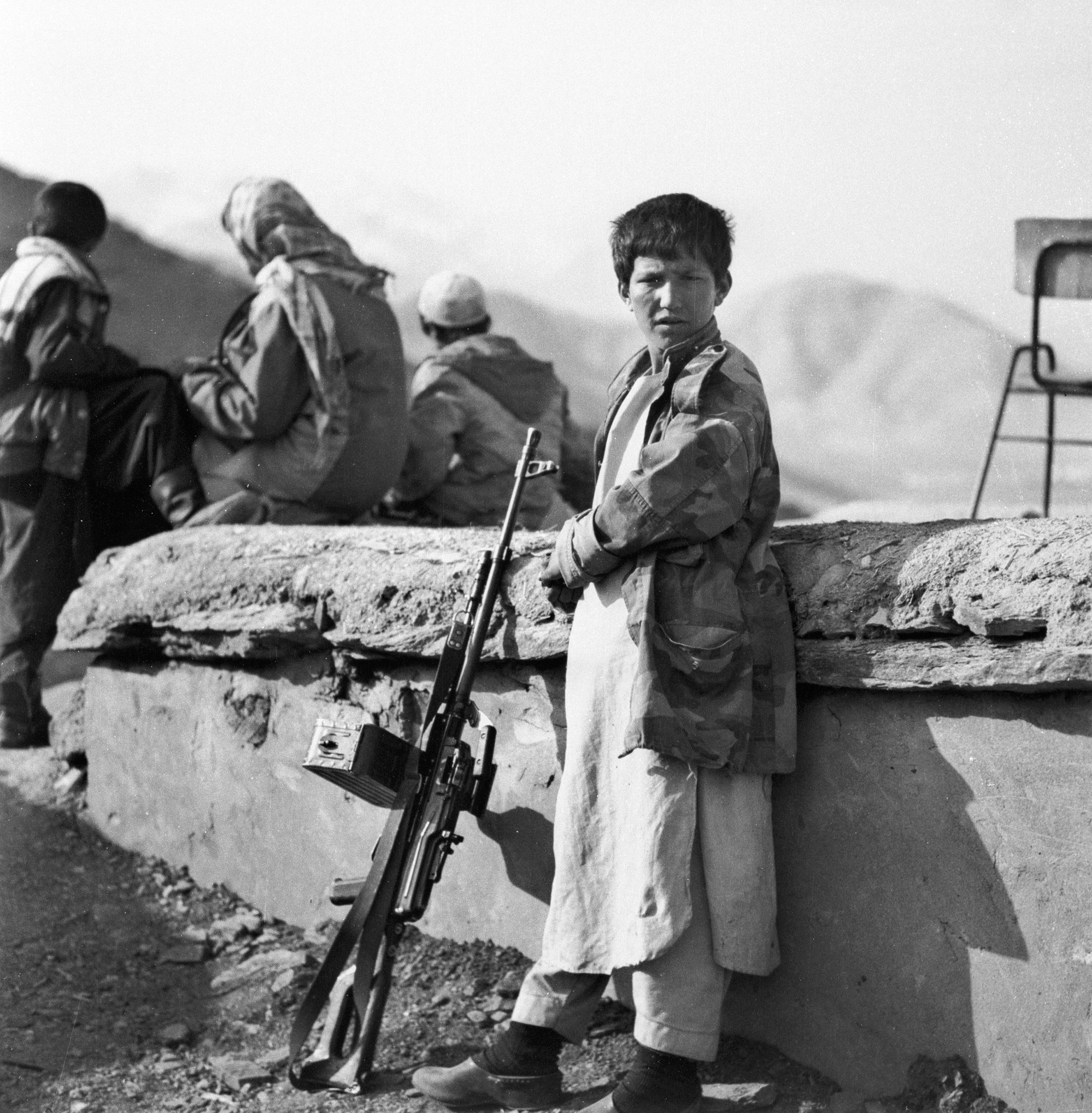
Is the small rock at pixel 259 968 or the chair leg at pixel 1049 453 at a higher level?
the chair leg at pixel 1049 453

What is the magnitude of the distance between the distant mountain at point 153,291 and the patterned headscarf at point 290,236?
1790 mm

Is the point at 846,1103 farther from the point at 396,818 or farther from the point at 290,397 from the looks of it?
the point at 290,397

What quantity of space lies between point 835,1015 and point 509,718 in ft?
2.80

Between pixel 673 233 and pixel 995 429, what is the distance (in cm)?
291

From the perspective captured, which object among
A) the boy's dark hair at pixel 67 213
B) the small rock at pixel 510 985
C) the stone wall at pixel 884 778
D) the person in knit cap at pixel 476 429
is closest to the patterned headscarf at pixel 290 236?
the boy's dark hair at pixel 67 213

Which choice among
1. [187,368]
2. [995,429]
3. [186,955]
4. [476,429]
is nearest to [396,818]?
[186,955]

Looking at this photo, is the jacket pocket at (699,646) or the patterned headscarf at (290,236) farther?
the patterned headscarf at (290,236)

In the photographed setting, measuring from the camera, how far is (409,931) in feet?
10.6

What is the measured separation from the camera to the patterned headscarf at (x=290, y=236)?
4.46 m

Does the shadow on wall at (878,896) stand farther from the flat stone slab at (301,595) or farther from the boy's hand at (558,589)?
the flat stone slab at (301,595)

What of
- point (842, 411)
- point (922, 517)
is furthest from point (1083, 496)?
point (842, 411)

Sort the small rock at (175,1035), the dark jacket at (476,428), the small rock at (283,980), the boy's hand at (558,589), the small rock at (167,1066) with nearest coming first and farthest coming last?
the boy's hand at (558,589) < the small rock at (167,1066) < the small rock at (175,1035) < the small rock at (283,980) < the dark jacket at (476,428)

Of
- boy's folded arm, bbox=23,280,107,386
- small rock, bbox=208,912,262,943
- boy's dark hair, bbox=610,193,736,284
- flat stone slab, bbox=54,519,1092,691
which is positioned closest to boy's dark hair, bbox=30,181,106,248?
boy's folded arm, bbox=23,280,107,386

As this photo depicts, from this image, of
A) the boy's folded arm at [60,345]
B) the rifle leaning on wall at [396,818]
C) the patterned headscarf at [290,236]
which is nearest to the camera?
the rifle leaning on wall at [396,818]
